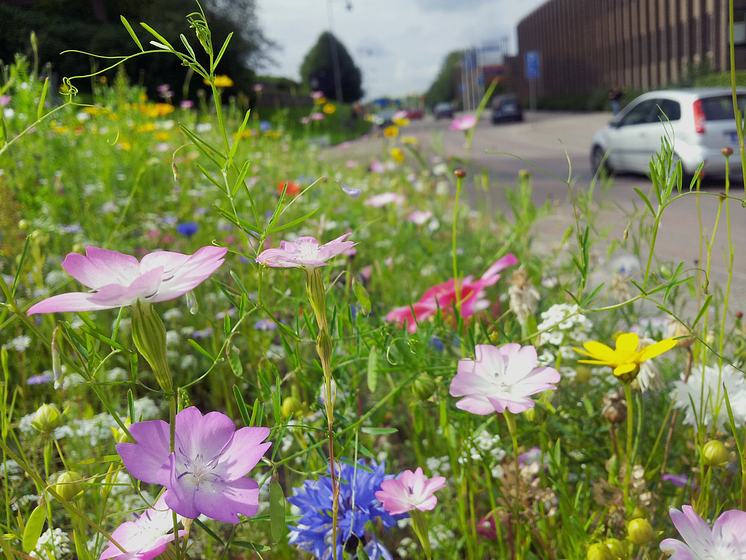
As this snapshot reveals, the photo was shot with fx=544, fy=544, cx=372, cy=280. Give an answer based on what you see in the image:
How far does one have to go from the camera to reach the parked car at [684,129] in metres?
3.77

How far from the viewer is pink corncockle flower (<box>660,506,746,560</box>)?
1.32 ft

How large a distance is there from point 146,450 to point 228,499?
0.07m

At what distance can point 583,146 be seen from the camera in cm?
1054

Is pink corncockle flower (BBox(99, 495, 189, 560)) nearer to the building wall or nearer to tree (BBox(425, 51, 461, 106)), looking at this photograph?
the building wall

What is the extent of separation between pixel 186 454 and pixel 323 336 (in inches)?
4.8

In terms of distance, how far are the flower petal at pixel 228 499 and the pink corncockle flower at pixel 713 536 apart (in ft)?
0.99

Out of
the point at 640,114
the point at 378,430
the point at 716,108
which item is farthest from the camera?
the point at 640,114

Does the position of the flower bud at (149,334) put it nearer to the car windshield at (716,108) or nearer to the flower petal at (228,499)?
the flower petal at (228,499)

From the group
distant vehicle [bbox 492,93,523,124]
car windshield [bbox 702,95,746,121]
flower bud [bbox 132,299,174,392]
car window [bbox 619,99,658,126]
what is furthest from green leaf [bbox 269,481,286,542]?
distant vehicle [bbox 492,93,523,124]

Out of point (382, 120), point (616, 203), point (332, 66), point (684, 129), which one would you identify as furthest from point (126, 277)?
point (332, 66)

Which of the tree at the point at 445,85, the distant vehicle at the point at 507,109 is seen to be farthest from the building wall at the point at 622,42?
the tree at the point at 445,85

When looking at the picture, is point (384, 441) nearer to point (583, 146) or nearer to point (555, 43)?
point (583, 146)

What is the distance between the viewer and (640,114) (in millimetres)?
5504

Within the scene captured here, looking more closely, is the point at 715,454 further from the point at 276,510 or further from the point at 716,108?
the point at 716,108
